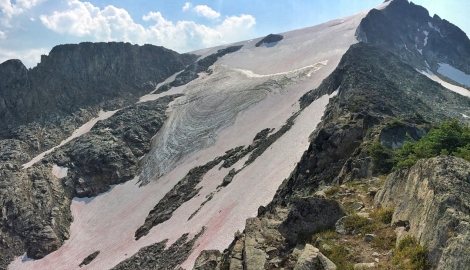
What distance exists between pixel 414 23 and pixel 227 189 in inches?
3817

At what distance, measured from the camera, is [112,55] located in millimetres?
105812

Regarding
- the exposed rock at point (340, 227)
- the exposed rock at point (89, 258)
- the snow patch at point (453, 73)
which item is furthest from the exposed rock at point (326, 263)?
the snow patch at point (453, 73)

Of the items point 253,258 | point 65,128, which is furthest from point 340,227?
point 65,128

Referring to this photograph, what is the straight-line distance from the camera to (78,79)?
97188 millimetres

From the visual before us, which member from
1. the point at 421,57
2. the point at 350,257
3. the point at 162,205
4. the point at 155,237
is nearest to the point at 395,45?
the point at 421,57

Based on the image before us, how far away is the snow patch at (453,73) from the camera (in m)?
84.9

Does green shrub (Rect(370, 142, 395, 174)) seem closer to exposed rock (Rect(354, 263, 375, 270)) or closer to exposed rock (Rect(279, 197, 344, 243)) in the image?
exposed rock (Rect(279, 197, 344, 243))

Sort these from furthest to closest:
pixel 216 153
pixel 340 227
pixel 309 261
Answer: pixel 216 153
pixel 340 227
pixel 309 261

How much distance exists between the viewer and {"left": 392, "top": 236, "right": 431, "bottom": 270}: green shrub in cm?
866

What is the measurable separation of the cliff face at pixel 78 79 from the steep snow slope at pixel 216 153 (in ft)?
49.7

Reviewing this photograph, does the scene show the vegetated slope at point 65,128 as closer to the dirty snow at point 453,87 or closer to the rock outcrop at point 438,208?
the rock outcrop at point 438,208

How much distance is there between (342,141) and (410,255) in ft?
57.3

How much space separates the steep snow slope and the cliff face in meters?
15.1

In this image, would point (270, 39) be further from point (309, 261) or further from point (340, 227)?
Result: point (309, 261)
